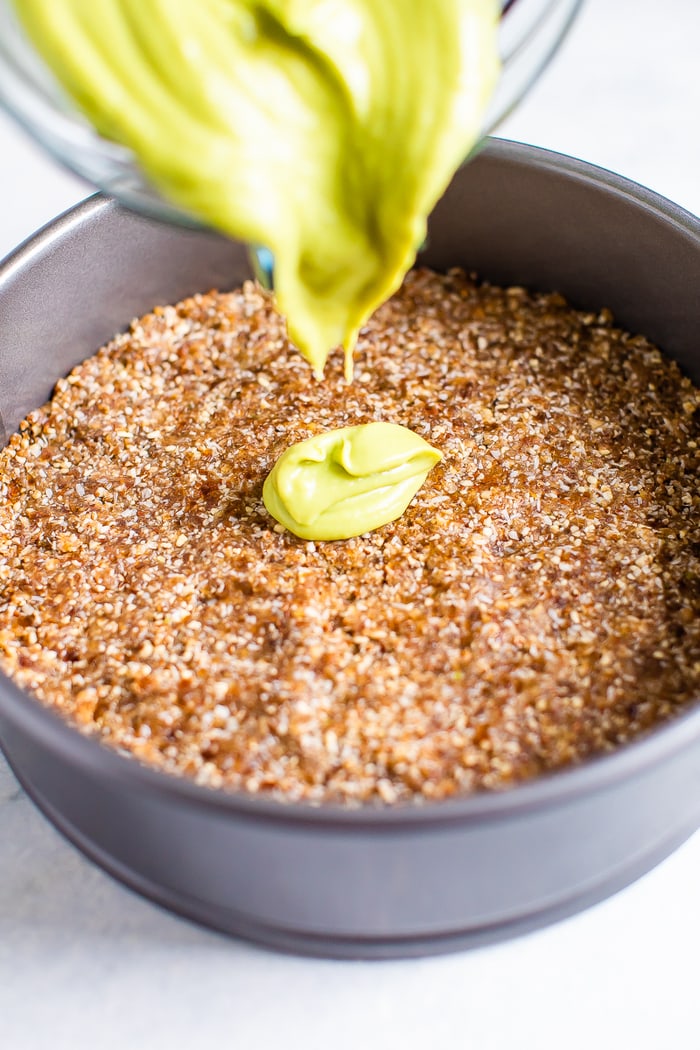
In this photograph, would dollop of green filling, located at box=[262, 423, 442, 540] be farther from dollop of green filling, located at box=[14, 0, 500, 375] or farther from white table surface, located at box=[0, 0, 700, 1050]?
white table surface, located at box=[0, 0, 700, 1050]

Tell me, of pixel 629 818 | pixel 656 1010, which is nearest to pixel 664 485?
pixel 629 818

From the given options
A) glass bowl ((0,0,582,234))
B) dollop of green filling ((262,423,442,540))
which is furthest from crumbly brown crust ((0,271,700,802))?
glass bowl ((0,0,582,234))

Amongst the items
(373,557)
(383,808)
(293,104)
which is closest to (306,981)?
(383,808)

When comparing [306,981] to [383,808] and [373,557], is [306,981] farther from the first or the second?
[373,557]

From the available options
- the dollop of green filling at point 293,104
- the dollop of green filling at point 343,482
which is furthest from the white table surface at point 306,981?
the dollop of green filling at point 343,482

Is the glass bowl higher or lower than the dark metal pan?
higher

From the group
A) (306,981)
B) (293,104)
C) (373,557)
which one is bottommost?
(306,981)

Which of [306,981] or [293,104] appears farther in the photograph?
[306,981]
